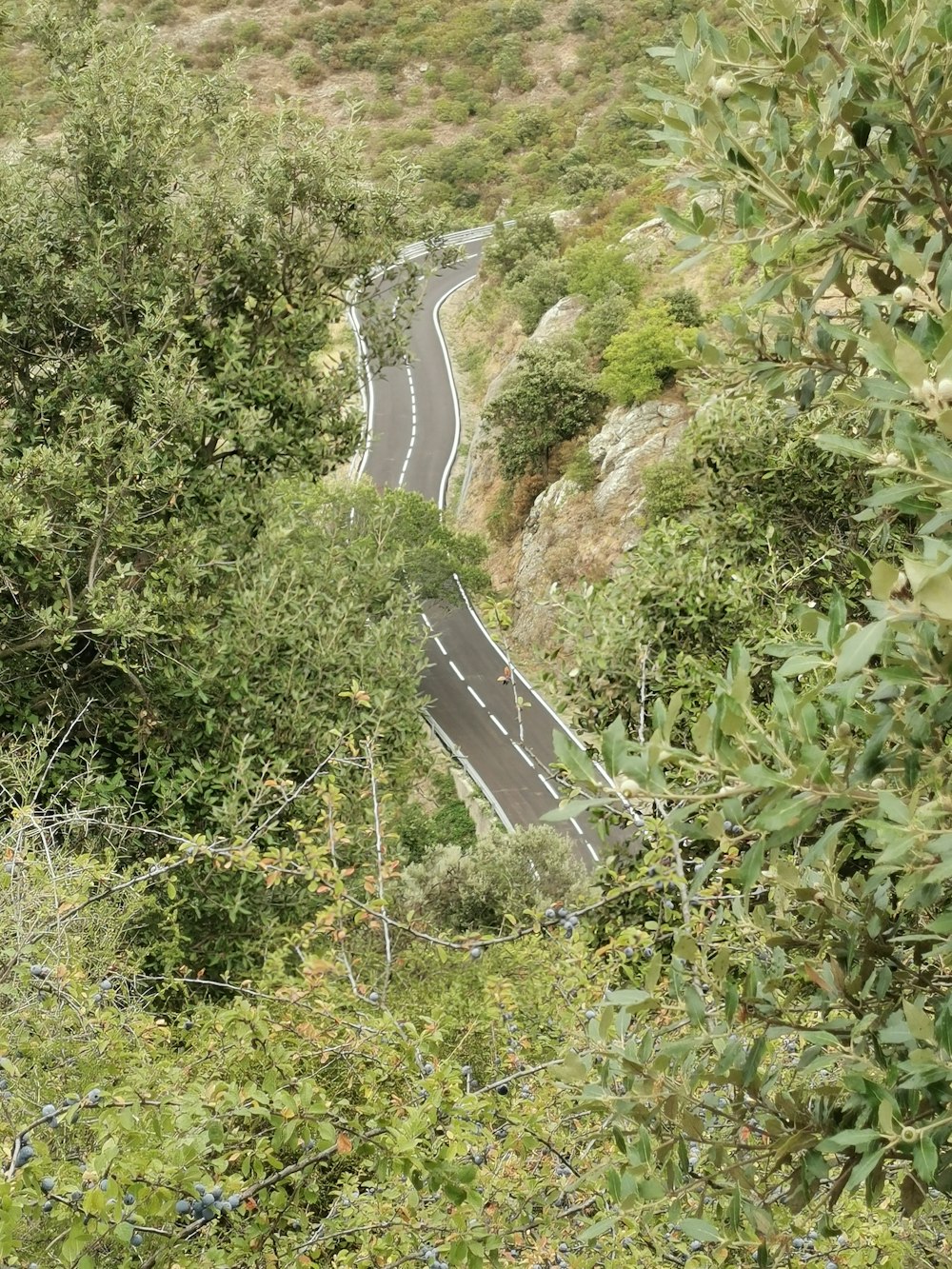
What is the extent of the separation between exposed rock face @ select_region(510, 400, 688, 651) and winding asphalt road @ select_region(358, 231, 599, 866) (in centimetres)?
205

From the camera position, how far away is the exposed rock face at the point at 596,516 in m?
29.4

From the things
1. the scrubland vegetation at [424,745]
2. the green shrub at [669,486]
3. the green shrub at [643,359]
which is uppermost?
the scrubland vegetation at [424,745]

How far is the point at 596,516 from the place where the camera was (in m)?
30.6

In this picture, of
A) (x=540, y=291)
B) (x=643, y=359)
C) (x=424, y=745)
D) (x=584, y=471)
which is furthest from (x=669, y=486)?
(x=424, y=745)

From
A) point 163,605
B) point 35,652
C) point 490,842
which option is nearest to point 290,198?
point 163,605

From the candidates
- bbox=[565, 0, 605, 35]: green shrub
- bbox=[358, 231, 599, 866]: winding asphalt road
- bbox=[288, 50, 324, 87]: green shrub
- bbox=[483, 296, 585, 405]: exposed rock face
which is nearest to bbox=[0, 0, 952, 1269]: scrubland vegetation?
bbox=[358, 231, 599, 866]: winding asphalt road

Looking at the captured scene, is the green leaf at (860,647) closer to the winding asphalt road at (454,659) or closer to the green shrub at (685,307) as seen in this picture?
the winding asphalt road at (454,659)

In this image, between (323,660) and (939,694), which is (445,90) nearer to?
(323,660)

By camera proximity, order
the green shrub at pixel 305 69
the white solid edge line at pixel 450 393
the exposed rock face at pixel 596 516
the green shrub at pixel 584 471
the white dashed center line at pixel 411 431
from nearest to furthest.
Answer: the exposed rock face at pixel 596 516, the green shrub at pixel 584 471, the white solid edge line at pixel 450 393, the white dashed center line at pixel 411 431, the green shrub at pixel 305 69

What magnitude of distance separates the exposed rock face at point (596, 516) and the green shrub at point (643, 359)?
0.57 meters

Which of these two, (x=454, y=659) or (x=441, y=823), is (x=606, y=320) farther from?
(x=441, y=823)

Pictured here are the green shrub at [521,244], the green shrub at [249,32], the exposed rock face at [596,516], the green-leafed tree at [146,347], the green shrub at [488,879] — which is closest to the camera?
the green-leafed tree at [146,347]

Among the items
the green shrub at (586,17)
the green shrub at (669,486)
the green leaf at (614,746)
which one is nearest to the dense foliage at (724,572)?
the green leaf at (614,746)

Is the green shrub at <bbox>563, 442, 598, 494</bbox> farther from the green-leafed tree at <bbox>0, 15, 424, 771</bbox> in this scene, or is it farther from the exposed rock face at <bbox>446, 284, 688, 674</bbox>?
the green-leafed tree at <bbox>0, 15, 424, 771</bbox>
